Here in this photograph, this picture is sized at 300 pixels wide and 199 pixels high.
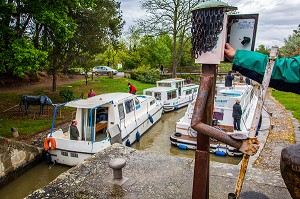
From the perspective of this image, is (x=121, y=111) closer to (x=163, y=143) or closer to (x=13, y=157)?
(x=163, y=143)

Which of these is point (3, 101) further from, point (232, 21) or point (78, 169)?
point (232, 21)

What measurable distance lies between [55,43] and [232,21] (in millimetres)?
16066

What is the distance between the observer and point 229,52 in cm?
252

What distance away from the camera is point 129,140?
38.4ft

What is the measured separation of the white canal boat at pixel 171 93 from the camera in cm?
1877

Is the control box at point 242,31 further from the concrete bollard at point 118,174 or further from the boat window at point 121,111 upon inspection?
the boat window at point 121,111

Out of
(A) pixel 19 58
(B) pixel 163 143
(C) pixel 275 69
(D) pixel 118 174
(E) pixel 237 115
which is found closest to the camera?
(C) pixel 275 69

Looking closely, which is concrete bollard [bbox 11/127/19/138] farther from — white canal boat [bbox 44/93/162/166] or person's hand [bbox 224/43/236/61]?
person's hand [bbox 224/43/236/61]

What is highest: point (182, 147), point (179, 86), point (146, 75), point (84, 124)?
point (146, 75)

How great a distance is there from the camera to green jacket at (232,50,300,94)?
1982 mm

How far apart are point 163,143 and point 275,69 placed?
11.0 m

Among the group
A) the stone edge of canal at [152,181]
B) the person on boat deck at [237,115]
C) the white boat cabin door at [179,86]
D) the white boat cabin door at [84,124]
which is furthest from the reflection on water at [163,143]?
the stone edge of canal at [152,181]

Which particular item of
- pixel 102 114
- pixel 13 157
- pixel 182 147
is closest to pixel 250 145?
pixel 13 157

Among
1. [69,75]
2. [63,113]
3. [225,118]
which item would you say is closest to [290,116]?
[225,118]
